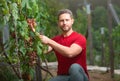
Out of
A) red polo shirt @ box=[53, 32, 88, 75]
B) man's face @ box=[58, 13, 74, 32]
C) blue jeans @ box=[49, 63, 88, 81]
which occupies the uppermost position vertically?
man's face @ box=[58, 13, 74, 32]

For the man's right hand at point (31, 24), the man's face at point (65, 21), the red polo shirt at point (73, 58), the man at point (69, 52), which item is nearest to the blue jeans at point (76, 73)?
the man at point (69, 52)

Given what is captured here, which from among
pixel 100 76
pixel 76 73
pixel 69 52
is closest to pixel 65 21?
pixel 69 52

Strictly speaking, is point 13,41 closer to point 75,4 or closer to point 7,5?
point 7,5

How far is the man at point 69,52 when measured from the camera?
378 centimetres

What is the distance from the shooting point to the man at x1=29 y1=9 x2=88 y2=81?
378 cm

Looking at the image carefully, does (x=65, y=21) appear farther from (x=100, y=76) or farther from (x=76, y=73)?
(x=100, y=76)

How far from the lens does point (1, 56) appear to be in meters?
4.74

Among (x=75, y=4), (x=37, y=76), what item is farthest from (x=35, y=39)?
(x=75, y=4)

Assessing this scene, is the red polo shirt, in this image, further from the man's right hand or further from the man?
the man's right hand

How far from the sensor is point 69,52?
3.77 metres

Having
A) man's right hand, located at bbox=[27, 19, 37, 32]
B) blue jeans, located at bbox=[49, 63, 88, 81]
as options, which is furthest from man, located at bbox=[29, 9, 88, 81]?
man's right hand, located at bbox=[27, 19, 37, 32]

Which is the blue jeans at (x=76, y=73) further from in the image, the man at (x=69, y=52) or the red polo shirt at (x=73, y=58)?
the red polo shirt at (x=73, y=58)

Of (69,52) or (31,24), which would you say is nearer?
(31,24)

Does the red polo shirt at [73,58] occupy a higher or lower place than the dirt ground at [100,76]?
higher
